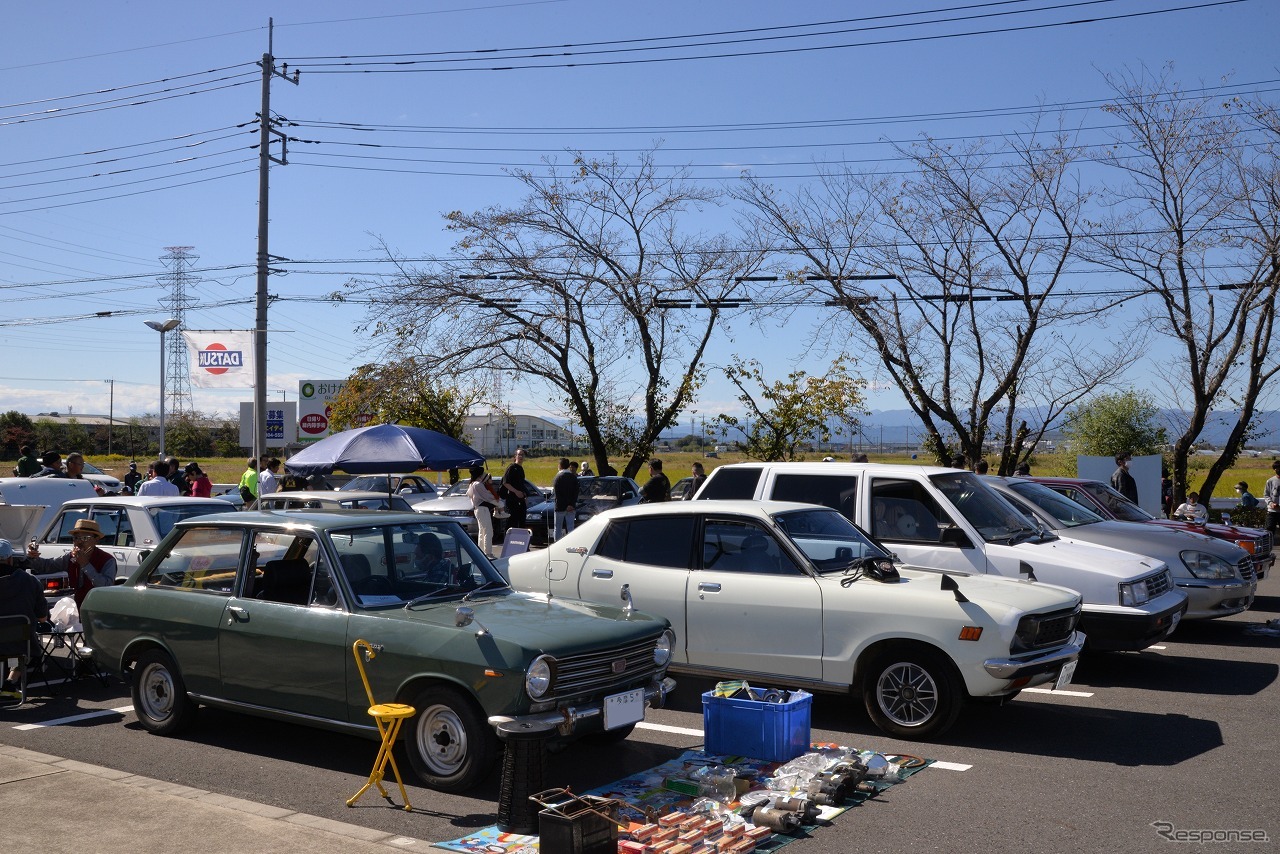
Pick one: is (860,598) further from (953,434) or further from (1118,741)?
(953,434)

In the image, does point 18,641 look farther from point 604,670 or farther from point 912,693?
point 912,693

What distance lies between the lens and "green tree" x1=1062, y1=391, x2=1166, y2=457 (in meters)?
50.9

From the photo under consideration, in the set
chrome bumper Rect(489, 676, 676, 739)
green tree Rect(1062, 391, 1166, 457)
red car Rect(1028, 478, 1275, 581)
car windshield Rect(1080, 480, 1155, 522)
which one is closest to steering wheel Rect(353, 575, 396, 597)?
chrome bumper Rect(489, 676, 676, 739)

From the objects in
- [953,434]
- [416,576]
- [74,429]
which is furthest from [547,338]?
[74,429]

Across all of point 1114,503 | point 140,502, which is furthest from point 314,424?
point 1114,503

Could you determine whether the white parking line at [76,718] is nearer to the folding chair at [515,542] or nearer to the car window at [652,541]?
the car window at [652,541]

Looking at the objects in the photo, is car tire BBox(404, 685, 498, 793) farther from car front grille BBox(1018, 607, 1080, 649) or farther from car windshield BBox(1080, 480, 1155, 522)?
car windshield BBox(1080, 480, 1155, 522)

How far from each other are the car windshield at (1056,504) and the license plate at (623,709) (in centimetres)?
649

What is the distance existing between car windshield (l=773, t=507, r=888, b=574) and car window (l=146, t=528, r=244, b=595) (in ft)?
12.9

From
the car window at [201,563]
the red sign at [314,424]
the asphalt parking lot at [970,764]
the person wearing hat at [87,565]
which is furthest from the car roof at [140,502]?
the red sign at [314,424]

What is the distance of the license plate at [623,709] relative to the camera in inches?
248

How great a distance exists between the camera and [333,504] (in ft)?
55.7

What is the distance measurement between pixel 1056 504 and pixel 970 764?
5.51 m

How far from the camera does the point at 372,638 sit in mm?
6648
